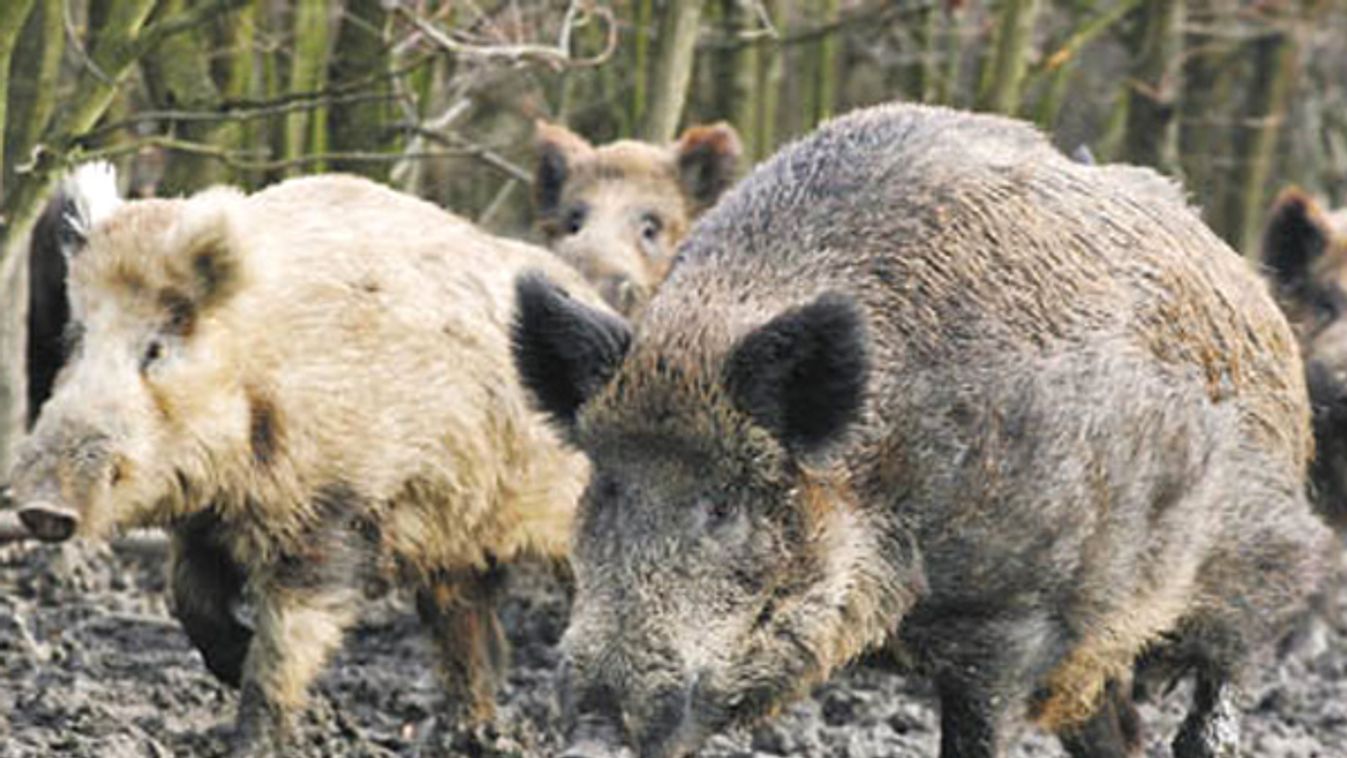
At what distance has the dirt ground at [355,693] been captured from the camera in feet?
22.5

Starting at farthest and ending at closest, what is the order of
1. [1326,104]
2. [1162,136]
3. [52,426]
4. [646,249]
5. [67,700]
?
[1326,104]
[1162,136]
[646,249]
[67,700]
[52,426]

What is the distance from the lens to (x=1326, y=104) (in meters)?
21.2

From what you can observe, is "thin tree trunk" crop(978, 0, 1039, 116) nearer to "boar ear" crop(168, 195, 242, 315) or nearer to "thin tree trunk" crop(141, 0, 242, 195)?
"thin tree trunk" crop(141, 0, 242, 195)

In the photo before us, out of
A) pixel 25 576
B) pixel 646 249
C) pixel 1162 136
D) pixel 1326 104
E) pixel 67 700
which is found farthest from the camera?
pixel 1326 104

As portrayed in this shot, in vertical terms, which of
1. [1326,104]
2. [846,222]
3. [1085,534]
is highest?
[846,222]

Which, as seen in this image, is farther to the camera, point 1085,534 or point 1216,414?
point 1216,414

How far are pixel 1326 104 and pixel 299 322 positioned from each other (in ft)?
51.6

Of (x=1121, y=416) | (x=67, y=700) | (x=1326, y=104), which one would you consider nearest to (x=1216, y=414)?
(x=1121, y=416)

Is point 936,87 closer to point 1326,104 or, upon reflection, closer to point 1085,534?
point 1326,104

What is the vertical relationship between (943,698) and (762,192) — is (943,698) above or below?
below

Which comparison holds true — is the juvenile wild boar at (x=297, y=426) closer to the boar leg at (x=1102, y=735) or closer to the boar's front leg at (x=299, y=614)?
the boar's front leg at (x=299, y=614)

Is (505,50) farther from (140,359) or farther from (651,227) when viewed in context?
(651,227)

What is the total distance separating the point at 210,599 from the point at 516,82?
5906 millimetres

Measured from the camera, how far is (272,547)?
6867 millimetres
